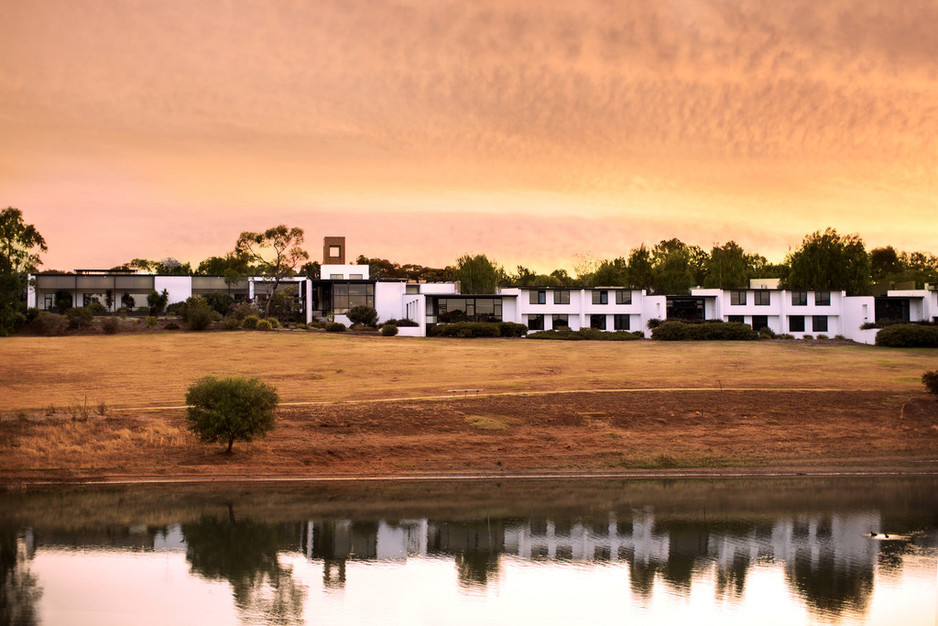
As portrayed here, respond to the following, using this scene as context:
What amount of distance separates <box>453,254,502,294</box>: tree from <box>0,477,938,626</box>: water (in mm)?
59734

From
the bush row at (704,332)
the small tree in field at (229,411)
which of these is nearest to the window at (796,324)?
the bush row at (704,332)

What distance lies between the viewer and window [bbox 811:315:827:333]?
86.5 metres

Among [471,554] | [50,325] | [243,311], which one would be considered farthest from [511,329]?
[471,554]

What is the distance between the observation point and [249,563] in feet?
80.1

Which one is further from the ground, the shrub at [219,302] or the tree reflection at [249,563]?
the shrub at [219,302]

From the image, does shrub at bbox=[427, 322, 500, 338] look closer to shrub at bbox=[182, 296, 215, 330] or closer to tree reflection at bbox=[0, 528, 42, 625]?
shrub at bbox=[182, 296, 215, 330]

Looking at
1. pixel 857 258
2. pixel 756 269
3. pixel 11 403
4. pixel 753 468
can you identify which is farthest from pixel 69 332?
pixel 756 269

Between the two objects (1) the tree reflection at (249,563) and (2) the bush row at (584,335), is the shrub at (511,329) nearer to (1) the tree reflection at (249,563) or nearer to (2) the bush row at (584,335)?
(2) the bush row at (584,335)

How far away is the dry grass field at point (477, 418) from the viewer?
120ft

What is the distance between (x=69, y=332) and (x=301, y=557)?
59457 mm

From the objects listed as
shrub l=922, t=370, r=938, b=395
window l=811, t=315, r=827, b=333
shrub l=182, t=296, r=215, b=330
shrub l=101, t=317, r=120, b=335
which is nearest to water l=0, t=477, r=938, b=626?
shrub l=922, t=370, r=938, b=395

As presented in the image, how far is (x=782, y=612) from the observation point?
67.8 feet

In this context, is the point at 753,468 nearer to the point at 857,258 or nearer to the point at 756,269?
the point at 857,258

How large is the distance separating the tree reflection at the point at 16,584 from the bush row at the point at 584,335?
183ft
